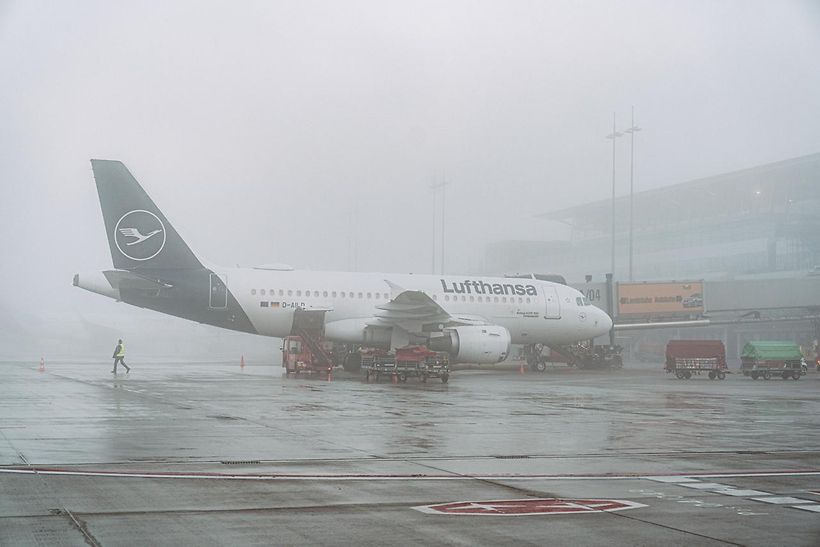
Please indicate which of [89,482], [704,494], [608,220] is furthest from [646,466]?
[608,220]

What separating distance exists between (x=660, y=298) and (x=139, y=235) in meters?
33.9

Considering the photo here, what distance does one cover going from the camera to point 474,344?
117 feet

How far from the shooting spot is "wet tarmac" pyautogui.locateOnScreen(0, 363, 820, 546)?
7.87 meters

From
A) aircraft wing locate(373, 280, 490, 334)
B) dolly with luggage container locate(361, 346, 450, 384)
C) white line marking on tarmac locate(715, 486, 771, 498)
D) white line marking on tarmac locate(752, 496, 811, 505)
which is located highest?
aircraft wing locate(373, 280, 490, 334)

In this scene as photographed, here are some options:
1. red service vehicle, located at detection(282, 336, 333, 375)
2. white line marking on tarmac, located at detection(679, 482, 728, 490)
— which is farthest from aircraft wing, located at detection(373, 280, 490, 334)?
white line marking on tarmac, located at detection(679, 482, 728, 490)

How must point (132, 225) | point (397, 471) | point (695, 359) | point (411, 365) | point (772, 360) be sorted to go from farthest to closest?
point (772, 360) → point (695, 359) → point (132, 225) → point (411, 365) → point (397, 471)

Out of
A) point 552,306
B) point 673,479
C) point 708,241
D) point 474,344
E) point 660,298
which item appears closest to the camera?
point 673,479

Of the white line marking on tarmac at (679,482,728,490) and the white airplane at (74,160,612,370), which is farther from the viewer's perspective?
the white airplane at (74,160,612,370)

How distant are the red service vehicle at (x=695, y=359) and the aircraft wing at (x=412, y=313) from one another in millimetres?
9211

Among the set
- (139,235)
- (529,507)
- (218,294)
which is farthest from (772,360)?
(529,507)

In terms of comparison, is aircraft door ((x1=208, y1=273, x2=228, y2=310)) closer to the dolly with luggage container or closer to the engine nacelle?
the dolly with luggage container

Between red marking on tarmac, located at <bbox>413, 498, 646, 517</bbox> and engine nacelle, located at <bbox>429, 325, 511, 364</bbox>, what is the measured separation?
26.0m

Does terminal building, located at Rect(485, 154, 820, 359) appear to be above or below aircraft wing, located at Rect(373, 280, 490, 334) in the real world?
above

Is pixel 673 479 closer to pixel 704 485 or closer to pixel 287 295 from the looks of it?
pixel 704 485
